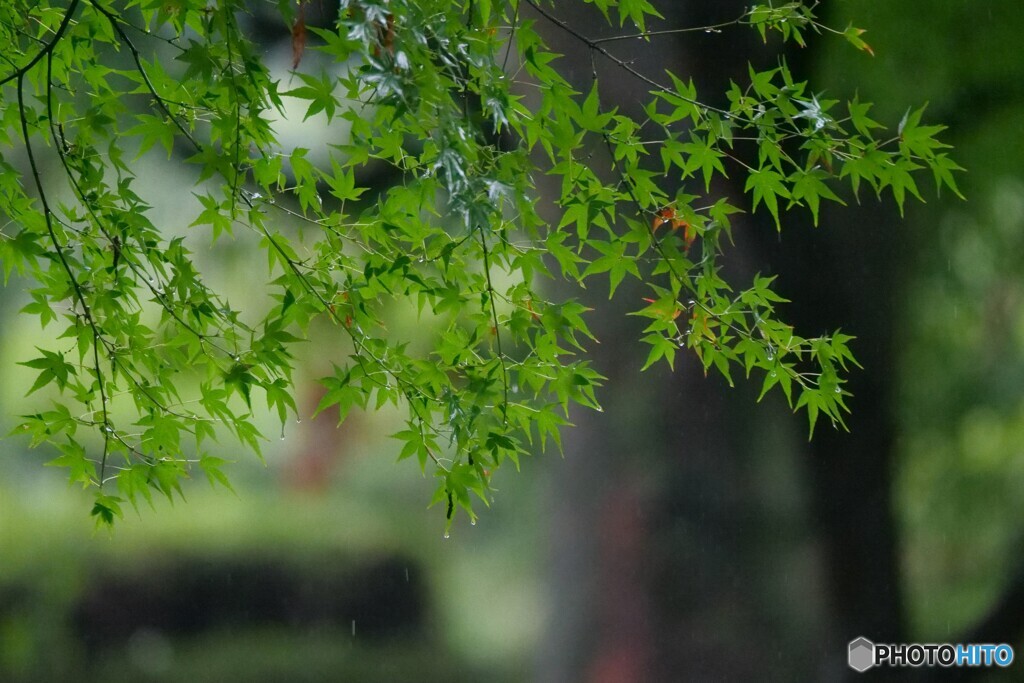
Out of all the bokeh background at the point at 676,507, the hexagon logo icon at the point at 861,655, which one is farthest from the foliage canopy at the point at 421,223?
the hexagon logo icon at the point at 861,655

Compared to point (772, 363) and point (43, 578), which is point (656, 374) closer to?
point (772, 363)

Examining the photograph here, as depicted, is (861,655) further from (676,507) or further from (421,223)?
(421,223)

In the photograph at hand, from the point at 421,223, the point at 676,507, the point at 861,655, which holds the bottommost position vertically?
the point at 861,655

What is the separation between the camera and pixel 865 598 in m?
3.66

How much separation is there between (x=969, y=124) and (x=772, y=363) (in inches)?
112

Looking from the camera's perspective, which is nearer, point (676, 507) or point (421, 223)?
point (421, 223)

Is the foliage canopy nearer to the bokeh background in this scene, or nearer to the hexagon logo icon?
the bokeh background

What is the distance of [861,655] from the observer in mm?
3846

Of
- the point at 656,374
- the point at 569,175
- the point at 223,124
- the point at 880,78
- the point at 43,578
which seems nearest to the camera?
the point at 223,124

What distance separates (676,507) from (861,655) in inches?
44.8

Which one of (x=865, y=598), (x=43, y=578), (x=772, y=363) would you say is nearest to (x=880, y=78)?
Result: (x=865, y=598)

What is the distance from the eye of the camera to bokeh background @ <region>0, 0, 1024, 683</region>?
3.39 m

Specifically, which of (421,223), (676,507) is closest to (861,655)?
(676,507)

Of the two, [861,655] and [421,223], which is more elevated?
[421,223]
